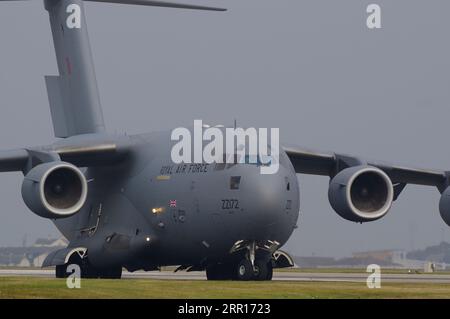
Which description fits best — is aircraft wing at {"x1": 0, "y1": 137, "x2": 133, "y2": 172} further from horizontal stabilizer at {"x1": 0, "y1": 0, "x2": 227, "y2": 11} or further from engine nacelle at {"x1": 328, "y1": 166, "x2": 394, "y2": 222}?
engine nacelle at {"x1": 328, "y1": 166, "x2": 394, "y2": 222}

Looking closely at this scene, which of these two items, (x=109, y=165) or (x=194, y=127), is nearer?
(x=194, y=127)

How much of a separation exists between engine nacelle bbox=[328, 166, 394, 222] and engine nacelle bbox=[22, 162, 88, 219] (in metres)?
A: 6.80

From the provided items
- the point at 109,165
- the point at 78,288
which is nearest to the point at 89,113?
the point at 109,165

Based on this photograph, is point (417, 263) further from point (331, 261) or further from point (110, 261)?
point (110, 261)

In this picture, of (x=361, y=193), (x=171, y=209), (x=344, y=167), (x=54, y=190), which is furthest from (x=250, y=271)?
(x=344, y=167)

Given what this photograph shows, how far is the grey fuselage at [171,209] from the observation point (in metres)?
28.5

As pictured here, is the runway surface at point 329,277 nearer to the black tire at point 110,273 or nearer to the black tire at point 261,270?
the black tire at point 110,273

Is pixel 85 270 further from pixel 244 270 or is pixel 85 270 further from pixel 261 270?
pixel 261 270

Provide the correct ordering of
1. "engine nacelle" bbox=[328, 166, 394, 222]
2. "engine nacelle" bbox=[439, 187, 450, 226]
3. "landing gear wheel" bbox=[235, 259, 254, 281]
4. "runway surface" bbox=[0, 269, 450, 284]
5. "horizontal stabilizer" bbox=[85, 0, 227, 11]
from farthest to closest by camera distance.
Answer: "horizontal stabilizer" bbox=[85, 0, 227, 11]
"runway surface" bbox=[0, 269, 450, 284]
"engine nacelle" bbox=[439, 187, 450, 226]
"engine nacelle" bbox=[328, 166, 394, 222]
"landing gear wheel" bbox=[235, 259, 254, 281]

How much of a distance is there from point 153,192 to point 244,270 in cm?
401

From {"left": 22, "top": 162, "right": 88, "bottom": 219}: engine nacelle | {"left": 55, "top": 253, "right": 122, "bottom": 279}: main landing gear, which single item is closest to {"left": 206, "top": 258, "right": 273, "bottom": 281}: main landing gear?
{"left": 55, "top": 253, "right": 122, "bottom": 279}: main landing gear

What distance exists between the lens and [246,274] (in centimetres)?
2877

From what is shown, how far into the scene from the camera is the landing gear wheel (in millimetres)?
28688

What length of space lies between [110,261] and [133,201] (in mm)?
1854
